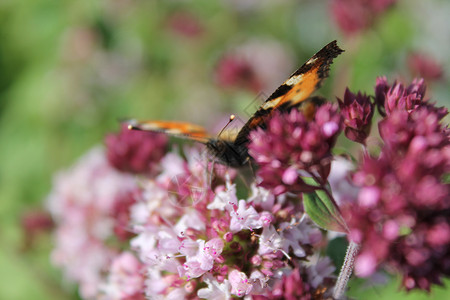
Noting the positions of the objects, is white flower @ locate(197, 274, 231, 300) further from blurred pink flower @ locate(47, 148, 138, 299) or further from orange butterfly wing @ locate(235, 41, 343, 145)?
blurred pink flower @ locate(47, 148, 138, 299)

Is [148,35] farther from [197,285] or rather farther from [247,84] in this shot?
[197,285]

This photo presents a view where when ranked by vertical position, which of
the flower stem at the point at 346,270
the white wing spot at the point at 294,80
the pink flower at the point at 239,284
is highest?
the white wing spot at the point at 294,80

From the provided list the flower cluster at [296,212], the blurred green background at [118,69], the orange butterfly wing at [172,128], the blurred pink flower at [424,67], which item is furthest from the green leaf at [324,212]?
the blurred pink flower at [424,67]

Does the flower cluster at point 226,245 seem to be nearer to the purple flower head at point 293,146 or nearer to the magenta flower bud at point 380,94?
the purple flower head at point 293,146

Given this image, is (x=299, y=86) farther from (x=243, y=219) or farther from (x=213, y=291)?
(x=213, y=291)

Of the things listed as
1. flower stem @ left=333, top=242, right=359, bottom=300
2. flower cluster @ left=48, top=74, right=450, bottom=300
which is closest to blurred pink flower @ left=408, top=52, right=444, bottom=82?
flower cluster @ left=48, top=74, right=450, bottom=300

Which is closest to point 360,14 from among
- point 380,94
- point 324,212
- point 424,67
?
point 424,67

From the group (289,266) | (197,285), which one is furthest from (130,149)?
(289,266)
